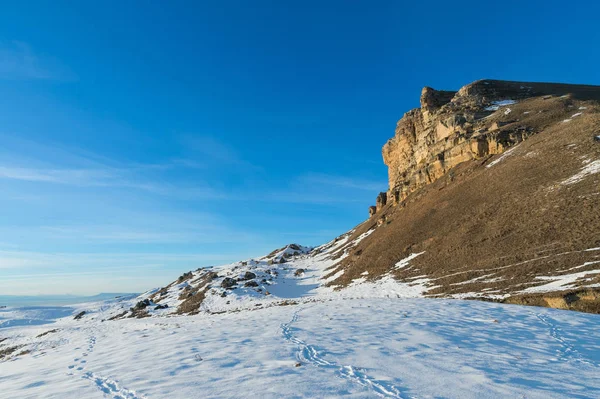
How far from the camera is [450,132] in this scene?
69000 millimetres

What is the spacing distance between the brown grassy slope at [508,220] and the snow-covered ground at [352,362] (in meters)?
12.1

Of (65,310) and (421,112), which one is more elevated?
(421,112)

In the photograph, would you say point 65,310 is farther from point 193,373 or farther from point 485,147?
point 485,147

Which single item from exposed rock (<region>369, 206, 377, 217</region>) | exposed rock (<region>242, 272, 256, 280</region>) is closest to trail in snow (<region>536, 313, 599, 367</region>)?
exposed rock (<region>242, 272, 256, 280</region>)

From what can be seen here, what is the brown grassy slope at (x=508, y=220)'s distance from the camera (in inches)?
1005

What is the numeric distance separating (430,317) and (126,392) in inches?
485

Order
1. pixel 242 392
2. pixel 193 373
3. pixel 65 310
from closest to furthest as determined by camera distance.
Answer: pixel 242 392 → pixel 193 373 → pixel 65 310

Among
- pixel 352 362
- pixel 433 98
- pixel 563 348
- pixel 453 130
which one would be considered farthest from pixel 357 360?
pixel 433 98

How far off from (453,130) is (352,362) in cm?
7006

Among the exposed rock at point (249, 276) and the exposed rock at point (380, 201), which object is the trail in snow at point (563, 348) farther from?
Answer: the exposed rock at point (380, 201)

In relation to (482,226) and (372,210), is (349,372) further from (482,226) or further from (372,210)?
(372,210)

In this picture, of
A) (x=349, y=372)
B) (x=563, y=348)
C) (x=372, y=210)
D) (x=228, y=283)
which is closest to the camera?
(x=349, y=372)

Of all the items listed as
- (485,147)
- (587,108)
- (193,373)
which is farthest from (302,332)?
(587,108)

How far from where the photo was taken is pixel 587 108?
51.5m
